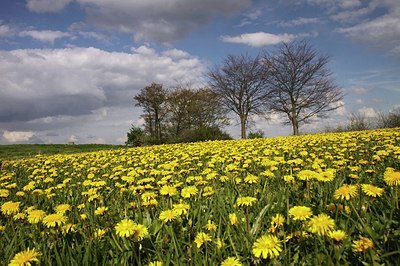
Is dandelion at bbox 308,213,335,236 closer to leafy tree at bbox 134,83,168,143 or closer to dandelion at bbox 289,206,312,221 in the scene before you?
dandelion at bbox 289,206,312,221

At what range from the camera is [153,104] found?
4647cm

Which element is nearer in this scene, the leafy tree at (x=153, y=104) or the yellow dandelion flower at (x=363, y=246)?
the yellow dandelion flower at (x=363, y=246)

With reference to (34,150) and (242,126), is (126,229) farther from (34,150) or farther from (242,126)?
(242,126)

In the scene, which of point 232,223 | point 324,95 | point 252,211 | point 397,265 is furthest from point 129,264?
point 324,95

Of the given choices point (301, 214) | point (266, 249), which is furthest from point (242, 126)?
point (266, 249)

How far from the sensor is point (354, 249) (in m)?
1.68

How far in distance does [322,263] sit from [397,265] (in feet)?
1.16

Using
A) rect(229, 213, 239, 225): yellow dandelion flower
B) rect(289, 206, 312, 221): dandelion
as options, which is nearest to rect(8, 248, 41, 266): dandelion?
rect(229, 213, 239, 225): yellow dandelion flower

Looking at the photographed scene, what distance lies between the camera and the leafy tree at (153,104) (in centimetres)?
4628

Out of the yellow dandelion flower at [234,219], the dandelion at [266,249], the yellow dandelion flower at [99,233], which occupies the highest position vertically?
the dandelion at [266,249]

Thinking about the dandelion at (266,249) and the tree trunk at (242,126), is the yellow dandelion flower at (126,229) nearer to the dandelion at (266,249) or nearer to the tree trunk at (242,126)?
the dandelion at (266,249)

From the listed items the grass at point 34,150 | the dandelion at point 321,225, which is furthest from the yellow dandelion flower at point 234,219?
the grass at point 34,150

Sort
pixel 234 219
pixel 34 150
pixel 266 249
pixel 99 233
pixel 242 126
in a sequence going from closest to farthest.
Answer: pixel 266 249 → pixel 234 219 → pixel 99 233 → pixel 34 150 → pixel 242 126

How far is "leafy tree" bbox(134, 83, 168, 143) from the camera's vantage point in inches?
1822
